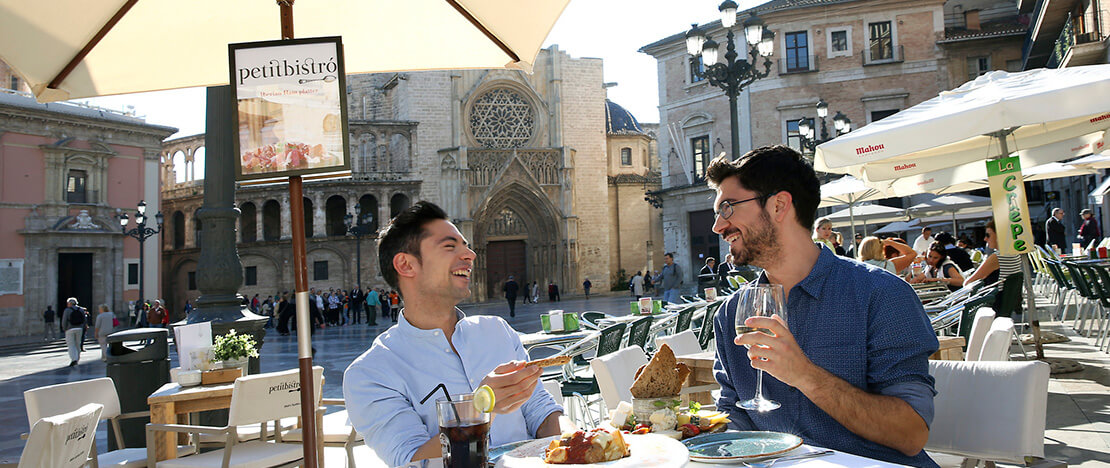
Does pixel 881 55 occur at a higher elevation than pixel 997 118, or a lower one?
higher

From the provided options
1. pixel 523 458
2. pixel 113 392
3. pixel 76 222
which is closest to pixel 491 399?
pixel 523 458

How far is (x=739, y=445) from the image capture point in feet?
5.95

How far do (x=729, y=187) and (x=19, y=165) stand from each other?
1306 inches

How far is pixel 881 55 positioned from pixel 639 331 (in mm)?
24553

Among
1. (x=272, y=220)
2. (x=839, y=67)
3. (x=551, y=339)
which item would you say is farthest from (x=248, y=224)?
(x=551, y=339)

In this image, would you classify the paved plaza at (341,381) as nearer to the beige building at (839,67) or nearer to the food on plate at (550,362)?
the food on plate at (550,362)

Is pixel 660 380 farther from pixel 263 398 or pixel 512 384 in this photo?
pixel 263 398

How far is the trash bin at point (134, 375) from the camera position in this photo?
5703mm

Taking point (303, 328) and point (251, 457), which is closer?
point (303, 328)

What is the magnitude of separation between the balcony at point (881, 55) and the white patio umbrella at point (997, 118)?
21.5m

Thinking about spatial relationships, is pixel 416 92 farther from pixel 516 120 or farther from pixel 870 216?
pixel 870 216

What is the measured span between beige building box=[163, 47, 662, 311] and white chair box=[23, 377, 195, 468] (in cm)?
3072

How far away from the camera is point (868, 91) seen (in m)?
27.2

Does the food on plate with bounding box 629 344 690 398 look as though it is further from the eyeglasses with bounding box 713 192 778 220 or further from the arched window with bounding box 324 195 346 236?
the arched window with bounding box 324 195 346 236
